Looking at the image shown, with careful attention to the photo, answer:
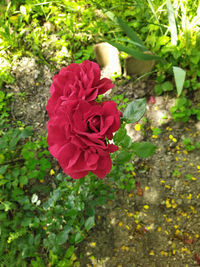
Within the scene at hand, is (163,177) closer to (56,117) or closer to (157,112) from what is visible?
(157,112)

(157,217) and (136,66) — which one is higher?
(136,66)

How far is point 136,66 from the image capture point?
1.73 metres

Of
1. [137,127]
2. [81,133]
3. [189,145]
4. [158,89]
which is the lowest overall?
[189,145]

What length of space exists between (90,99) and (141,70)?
4.40ft

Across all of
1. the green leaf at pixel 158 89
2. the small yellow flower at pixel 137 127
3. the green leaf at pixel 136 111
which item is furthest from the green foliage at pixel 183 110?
the green leaf at pixel 136 111

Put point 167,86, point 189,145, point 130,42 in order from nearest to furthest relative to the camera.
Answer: point 130,42 → point 189,145 → point 167,86

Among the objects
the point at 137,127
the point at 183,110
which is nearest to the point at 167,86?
the point at 183,110

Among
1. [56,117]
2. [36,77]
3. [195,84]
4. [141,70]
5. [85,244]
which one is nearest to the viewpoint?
[56,117]

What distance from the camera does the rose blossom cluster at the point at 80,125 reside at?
0.55 meters

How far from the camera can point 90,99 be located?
1.90 feet

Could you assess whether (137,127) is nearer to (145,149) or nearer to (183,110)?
(183,110)

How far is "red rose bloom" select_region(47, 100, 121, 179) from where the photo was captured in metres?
0.55

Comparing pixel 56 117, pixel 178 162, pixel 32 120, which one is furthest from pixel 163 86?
pixel 56 117

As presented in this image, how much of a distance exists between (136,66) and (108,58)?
27cm
